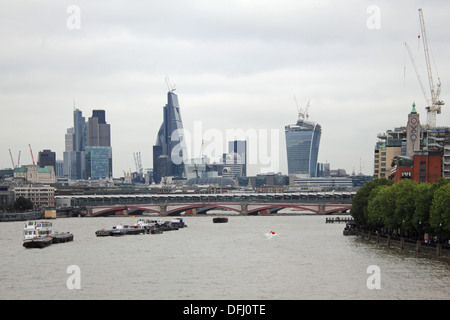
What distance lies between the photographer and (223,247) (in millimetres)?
87312

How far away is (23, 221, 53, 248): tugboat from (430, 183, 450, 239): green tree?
4416 centimetres

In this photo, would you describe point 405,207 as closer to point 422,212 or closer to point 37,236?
point 422,212

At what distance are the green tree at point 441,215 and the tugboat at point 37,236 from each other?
145 ft

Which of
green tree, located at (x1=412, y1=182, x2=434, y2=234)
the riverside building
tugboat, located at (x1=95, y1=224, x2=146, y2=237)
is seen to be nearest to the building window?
the riverside building

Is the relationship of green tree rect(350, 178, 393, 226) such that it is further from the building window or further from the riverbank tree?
the building window

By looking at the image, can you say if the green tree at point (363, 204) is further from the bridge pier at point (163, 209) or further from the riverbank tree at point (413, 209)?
the bridge pier at point (163, 209)

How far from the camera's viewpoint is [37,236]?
9450cm

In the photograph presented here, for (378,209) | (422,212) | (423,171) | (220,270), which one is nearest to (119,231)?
(378,209)

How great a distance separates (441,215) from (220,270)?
68.2 feet

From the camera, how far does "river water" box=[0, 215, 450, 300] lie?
2082 inches

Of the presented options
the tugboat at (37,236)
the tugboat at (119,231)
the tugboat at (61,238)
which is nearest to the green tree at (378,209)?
the tugboat at (119,231)
